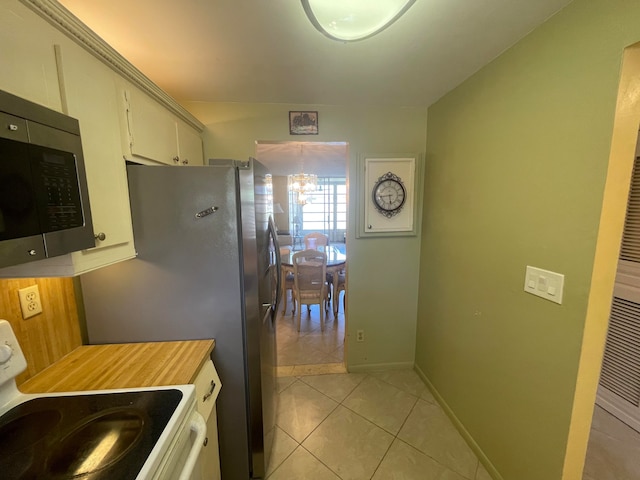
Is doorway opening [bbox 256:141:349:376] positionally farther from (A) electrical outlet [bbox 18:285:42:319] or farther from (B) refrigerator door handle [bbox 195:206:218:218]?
(A) electrical outlet [bbox 18:285:42:319]

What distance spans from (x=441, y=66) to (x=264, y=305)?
181cm

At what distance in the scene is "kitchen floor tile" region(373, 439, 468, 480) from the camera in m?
1.45

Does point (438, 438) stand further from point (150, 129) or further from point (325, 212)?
point (325, 212)

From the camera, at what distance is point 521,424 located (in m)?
1.26

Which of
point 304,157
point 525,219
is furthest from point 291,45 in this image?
point 304,157

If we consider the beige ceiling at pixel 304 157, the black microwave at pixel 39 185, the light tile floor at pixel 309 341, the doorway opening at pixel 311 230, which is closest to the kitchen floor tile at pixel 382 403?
the doorway opening at pixel 311 230

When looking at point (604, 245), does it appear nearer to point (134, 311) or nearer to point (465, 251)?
point (465, 251)

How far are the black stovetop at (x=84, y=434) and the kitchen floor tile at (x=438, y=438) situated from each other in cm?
164

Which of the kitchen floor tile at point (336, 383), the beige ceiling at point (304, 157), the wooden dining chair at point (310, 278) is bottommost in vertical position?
the kitchen floor tile at point (336, 383)

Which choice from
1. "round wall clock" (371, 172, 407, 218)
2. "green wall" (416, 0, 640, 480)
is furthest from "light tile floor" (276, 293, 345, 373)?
"round wall clock" (371, 172, 407, 218)

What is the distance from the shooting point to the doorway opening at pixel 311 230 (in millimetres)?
2592

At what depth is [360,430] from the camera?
1.75m

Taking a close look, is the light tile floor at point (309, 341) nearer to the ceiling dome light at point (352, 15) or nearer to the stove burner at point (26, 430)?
the stove burner at point (26, 430)

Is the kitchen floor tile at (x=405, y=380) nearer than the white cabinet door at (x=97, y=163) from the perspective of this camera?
No
